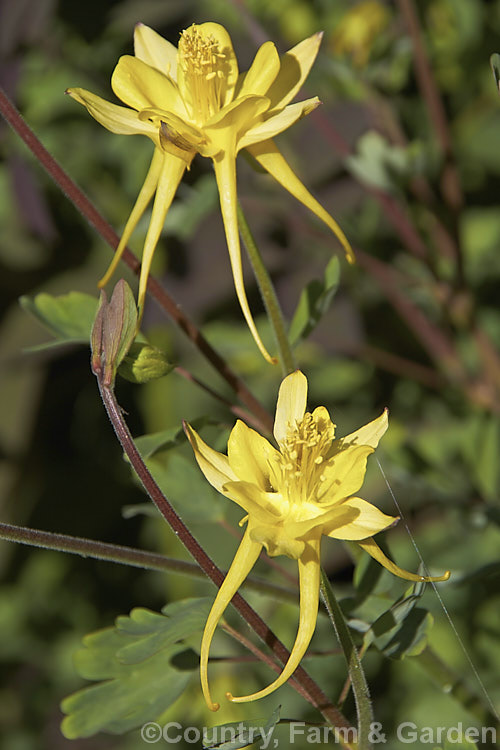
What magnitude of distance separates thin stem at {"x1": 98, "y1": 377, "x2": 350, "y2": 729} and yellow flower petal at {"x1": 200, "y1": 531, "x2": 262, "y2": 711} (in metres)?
0.02

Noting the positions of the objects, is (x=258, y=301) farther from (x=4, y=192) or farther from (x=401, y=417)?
(x=4, y=192)

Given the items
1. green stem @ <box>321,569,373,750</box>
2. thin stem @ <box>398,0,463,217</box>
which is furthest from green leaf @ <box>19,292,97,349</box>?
thin stem @ <box>398,0,463,217</box>

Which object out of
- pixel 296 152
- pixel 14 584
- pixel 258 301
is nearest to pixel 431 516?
pixel 258 301

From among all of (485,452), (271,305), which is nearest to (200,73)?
(271,305)

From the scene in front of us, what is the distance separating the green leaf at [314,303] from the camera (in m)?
0.67

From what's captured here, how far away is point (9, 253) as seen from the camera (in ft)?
4.32

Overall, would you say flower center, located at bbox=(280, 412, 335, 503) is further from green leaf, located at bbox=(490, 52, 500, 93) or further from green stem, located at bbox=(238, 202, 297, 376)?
green leaf, located at bbox=(490, 52, 500, 93)

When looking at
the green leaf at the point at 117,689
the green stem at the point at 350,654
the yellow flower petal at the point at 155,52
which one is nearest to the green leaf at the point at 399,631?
the green stem at the point at 350,654

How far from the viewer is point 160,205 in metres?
0.56

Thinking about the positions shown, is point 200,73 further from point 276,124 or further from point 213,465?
point 213,465

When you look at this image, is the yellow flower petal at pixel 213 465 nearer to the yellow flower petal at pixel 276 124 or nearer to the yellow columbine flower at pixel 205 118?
the yellow columbine flower at pixel 205 118

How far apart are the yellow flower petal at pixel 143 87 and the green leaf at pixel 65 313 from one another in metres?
0.17

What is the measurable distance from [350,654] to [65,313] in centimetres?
35

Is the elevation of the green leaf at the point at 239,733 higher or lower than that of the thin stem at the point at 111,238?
lower
